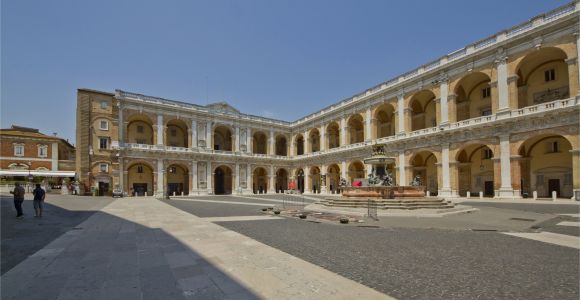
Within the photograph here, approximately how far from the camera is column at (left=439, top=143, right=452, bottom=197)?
28.3 meters

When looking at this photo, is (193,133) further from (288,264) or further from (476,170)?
(288,264)

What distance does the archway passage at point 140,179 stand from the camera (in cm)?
3938

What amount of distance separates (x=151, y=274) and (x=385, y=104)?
1388 inches

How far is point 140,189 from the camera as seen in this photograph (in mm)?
39906

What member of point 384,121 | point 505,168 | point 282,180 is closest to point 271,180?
point 282,180

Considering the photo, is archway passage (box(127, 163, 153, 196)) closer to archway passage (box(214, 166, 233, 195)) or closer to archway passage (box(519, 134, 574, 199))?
archway passage (box(214, 166, 233, 195))

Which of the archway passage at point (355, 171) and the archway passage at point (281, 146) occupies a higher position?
the archway passage at point (281, 146)

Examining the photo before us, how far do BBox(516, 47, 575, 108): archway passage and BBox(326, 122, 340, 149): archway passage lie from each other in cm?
2366

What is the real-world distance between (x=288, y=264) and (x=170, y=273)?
2077 mm

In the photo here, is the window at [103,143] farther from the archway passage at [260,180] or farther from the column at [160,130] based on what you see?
the archway passage at [260,180]

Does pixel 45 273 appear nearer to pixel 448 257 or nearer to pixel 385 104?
pixel 448 257

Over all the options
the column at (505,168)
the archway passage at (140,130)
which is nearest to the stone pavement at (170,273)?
the column at (505,168)

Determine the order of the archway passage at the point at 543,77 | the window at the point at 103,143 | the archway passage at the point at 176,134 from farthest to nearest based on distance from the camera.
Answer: the archway passage at the point at 176,134 → the window at the point at 103,143 → the archway passage at the point at 543,77

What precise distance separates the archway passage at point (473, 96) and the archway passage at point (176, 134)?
37.3 meters
